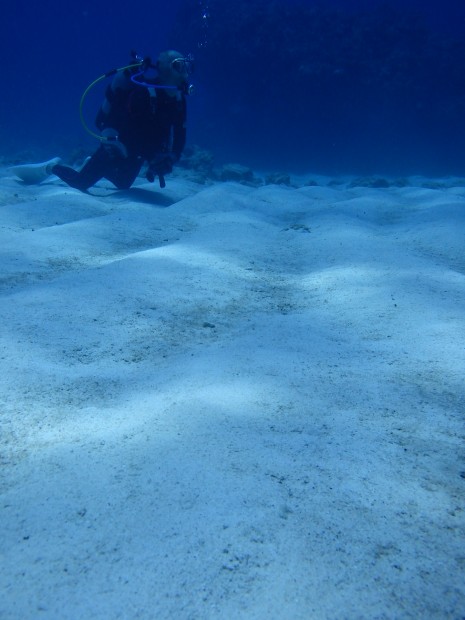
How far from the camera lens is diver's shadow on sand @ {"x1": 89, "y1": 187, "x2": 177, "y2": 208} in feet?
26.5

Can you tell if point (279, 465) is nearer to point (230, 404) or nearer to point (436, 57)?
point (230, 404)

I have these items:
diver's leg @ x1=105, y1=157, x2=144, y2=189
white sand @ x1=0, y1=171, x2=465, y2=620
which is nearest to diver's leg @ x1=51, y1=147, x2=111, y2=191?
diver's leg @ x1=105, y1=157, x2=144, y2=189

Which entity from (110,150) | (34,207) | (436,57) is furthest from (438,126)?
(34,207)

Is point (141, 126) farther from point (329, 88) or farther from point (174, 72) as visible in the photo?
point (329, 88)

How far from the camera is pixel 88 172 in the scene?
8492 millimetres

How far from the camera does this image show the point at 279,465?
1.66 meters

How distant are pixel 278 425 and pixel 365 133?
87.0 feet

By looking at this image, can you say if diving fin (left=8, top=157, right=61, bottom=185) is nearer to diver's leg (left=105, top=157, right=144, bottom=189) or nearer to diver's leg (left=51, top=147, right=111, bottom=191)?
diver's leg (left=51, top=147, right=111, bottom=191)

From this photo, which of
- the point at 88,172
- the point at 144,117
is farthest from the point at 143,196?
the point at 144,117

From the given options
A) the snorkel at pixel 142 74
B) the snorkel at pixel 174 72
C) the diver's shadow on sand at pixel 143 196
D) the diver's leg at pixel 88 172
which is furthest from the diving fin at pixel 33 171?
the snorkel at pixel 174 72

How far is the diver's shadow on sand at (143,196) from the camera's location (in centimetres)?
808

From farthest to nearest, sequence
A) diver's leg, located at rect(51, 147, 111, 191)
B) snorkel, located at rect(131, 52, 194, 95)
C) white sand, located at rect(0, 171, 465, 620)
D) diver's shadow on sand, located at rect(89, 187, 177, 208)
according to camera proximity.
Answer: diver's leg, located at rect(51, 147, 111, 191) → diver's shadow on sand, located at rect(89, 187, 177, 208) → snorkel, located at rect(131, 52, 194, 95) → white sand, located at rect(0, 171, 465, 620)

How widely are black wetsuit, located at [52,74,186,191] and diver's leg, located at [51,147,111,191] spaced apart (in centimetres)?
2

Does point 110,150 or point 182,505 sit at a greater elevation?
point 110,150
